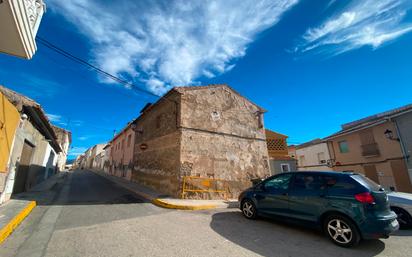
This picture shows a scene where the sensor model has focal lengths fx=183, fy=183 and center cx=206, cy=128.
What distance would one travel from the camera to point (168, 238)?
4020mm

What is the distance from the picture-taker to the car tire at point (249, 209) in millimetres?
5641

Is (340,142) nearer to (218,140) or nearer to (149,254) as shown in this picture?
(218,140)

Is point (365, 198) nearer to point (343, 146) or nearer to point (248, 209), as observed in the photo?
point (248, 209)

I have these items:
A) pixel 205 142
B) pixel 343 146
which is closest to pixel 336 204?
pixel 205 142

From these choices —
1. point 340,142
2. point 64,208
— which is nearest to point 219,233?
Answer: point 64,208

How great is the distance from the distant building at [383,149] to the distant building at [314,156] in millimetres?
2086

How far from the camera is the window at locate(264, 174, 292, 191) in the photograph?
512 cm

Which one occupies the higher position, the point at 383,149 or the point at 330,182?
the point at 383,149

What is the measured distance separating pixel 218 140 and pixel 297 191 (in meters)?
6.44

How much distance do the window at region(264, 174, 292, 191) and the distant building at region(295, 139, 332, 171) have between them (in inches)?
714

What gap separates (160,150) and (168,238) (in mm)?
8010

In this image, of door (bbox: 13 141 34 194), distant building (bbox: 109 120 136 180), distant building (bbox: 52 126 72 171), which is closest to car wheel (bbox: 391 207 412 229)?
door (bbox: 13 141 34 194)

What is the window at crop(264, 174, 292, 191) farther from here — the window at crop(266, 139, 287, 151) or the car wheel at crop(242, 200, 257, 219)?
the window at crop(266, 139, 287, 151)

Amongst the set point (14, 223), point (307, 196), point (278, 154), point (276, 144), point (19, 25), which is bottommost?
point (14, 223)
